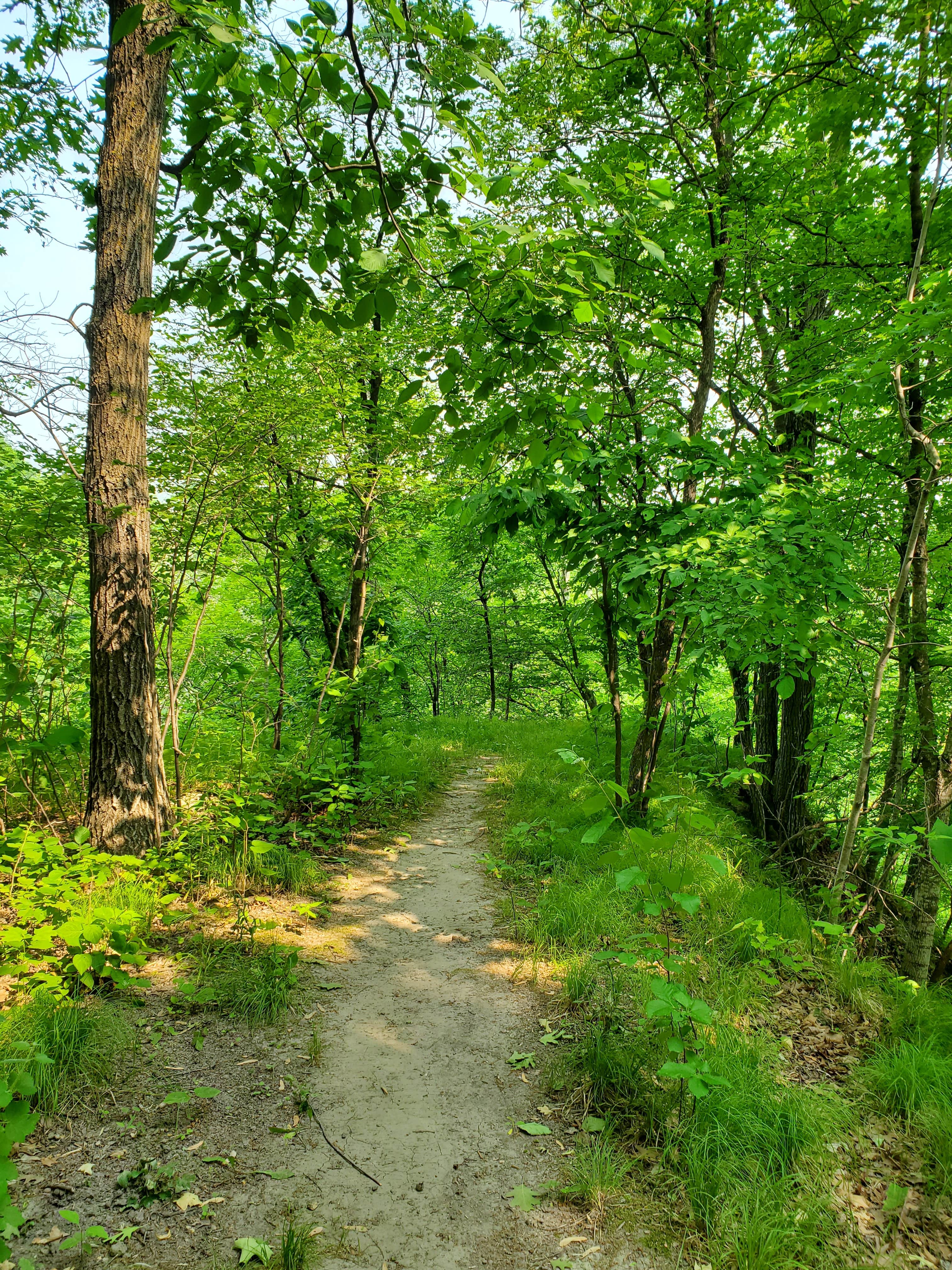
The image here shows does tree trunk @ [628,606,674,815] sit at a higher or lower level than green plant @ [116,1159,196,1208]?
higher

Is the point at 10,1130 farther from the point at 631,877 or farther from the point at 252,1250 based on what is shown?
the point at 631,877

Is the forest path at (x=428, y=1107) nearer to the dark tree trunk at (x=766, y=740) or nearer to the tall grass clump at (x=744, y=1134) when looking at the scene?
the tall grass clump at (x=744, y=1134)

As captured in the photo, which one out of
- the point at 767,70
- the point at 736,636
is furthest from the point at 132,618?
the point at 767,70

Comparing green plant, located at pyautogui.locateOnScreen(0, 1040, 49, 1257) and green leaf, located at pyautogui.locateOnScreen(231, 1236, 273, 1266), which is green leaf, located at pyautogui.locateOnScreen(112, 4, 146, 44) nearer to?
green plant, located at pyautogui.locateOnScreen(0, 1040, 49, 1257)

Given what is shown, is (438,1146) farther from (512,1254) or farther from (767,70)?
(767,70)

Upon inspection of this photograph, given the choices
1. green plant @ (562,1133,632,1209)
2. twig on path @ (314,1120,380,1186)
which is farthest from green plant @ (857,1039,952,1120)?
twig on path @ (314,1120,380,1186)

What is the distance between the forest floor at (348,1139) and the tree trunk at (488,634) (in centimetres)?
1003

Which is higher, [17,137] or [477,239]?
[17,137]

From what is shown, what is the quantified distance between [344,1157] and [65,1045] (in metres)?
1.16

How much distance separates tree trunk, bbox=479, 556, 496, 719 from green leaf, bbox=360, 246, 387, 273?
11.4 m

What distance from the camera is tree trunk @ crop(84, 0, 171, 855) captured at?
3695mm

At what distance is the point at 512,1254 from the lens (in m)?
1.82

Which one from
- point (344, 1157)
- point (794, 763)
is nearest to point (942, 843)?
point (344, 1157)

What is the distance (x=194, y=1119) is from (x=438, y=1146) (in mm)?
919
